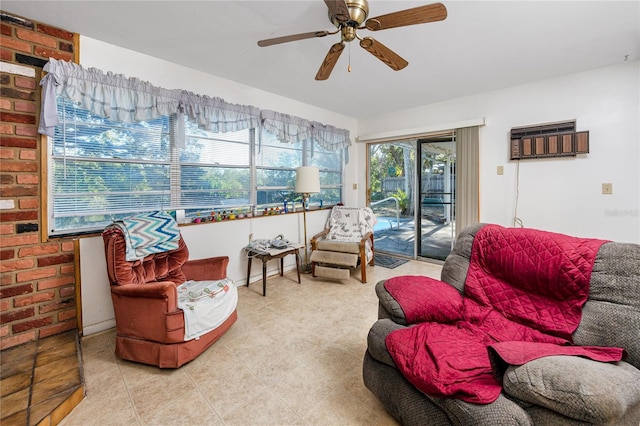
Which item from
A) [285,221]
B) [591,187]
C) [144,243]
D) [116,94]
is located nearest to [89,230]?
[144,243]

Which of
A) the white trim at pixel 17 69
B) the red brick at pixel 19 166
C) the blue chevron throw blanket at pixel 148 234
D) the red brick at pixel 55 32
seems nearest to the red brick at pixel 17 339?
the blue chevron throw blanket at pixel 148 234

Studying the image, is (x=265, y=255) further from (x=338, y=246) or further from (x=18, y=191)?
(x=18, y=191)

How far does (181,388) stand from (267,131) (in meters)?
2.84

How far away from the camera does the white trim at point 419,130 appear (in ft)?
12.0

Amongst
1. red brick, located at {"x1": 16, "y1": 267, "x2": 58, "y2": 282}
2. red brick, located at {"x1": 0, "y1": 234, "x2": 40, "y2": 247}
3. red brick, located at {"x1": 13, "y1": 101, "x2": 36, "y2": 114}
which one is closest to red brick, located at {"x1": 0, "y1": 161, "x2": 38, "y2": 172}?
red brick, located at {"x1": 13, "y1": 101, "x2": 36, "y2": 114}

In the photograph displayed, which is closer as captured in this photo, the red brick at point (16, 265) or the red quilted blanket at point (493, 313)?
the red quilted blanket at point (493, 313)

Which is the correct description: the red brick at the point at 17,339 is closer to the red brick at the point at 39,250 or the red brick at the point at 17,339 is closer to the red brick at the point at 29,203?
the red brick at the point at 39,250

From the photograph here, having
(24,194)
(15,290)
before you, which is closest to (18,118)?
(24,194)

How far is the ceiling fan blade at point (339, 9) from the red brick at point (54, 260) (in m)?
2.66

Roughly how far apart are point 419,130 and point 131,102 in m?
3.58

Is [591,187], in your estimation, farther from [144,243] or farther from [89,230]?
[89,230]

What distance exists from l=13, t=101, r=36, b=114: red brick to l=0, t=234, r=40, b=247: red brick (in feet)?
3.07

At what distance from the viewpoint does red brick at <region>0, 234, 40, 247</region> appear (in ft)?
6.55

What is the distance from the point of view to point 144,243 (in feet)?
7.02
